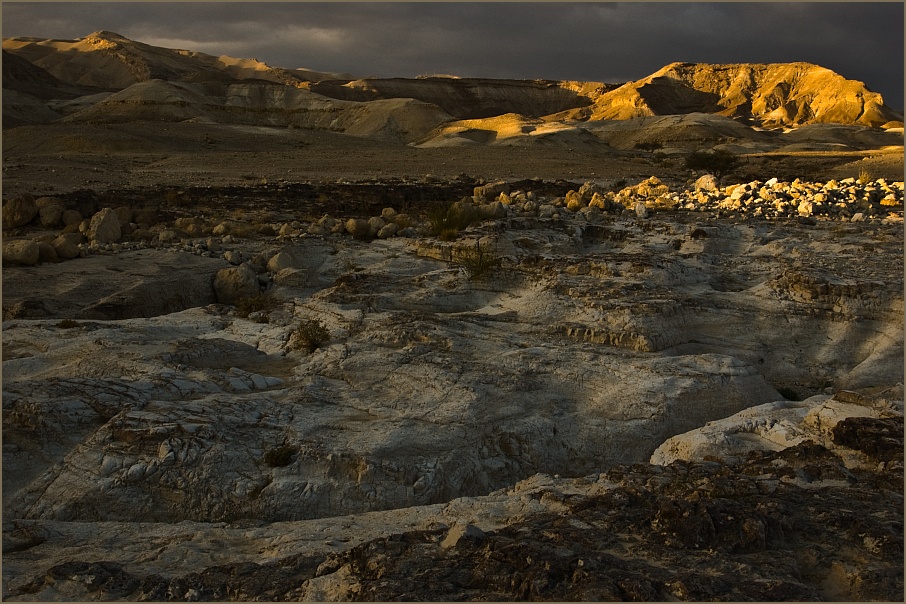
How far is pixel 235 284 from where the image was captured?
33.2 ft

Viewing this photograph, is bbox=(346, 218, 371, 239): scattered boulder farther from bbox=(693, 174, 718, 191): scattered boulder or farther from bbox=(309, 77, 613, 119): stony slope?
bbox=(309, 77, 613, 119): stony slope

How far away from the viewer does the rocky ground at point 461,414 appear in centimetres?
374

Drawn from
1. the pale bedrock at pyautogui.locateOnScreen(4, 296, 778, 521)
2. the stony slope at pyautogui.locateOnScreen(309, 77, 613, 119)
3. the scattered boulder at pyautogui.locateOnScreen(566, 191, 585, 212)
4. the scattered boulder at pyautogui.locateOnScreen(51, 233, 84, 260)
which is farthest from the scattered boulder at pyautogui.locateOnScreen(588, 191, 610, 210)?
the stony slope at pyautogui.locateOnScreen(309, 77, 613, 119)

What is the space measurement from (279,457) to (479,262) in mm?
5166

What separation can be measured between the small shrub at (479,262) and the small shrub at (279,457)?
15.9 feet

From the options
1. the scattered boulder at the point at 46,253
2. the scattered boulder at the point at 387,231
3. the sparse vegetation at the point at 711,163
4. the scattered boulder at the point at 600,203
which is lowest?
the scattered boulder at the point at 46,253

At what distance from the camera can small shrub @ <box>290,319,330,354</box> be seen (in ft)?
25.2

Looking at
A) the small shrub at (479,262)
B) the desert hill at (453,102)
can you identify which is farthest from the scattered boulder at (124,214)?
the desert hill at (453,102)

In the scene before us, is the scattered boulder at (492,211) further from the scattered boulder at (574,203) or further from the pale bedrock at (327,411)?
the pale bedrock at (327,411)

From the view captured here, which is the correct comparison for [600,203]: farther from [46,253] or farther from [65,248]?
[46,253]

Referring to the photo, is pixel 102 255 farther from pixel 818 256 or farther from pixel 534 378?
pixel 818 256

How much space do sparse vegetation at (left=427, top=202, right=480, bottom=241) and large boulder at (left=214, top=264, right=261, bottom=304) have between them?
10.7 ft

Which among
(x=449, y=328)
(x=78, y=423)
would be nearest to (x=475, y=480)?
(x=449, y=328)

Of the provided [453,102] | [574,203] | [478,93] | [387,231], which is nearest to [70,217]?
[387,231]
